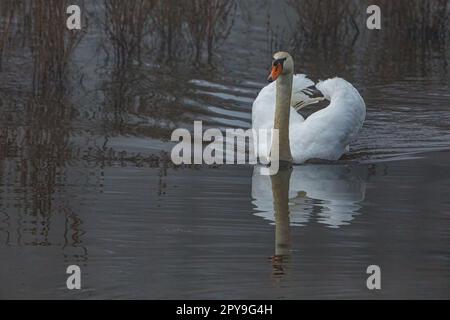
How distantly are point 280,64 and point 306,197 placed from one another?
1712 millimetres

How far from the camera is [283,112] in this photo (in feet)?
37.1

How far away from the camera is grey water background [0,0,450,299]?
758 centimetres

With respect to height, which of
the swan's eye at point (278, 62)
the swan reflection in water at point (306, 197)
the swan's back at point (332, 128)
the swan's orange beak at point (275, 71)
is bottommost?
the swan reflection in water at point (306, 197)

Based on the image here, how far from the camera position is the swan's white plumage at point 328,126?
36.9 ft

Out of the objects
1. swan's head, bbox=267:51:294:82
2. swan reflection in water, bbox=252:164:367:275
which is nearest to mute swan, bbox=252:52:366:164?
swan's head, bbox=267:51:294:82

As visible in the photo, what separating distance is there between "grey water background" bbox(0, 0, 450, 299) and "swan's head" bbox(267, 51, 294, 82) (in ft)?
2.66

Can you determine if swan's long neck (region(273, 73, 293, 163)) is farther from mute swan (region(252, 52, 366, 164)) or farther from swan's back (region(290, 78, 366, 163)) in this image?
A: swan's back (region(290, 78, 366, 163))

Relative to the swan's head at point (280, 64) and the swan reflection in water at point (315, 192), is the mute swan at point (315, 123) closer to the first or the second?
the swan's head at point (280, 64)

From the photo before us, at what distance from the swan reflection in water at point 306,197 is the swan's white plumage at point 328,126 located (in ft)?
0.44

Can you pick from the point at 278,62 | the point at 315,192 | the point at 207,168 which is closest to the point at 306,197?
the point at 315,192

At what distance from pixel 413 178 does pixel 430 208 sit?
1.18 metres

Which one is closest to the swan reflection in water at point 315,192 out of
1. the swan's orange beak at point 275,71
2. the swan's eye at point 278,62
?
the swan's orange beak at point 275,71

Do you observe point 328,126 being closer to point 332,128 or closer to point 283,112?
point 332,128
